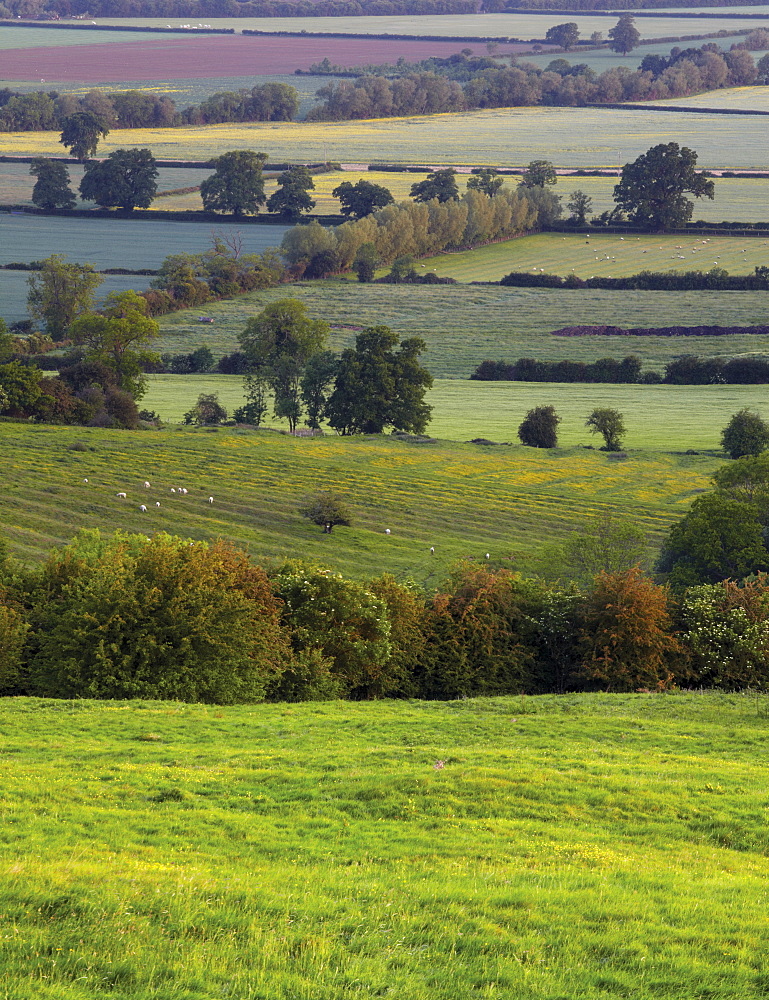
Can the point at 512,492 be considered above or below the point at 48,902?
below

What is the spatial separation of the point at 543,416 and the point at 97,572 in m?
60.8

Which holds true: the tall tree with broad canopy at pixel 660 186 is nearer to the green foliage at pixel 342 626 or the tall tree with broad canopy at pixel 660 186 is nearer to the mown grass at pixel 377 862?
the green foliage at pixel 342 626

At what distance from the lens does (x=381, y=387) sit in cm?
10188

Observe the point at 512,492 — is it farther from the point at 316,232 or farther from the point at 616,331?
the point at 316,232

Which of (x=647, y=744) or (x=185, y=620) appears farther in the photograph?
(x=185, y=620)

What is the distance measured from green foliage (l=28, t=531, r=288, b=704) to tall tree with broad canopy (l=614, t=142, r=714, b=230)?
16680cm

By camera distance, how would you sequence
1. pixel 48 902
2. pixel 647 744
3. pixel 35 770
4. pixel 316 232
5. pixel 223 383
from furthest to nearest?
pixel 316 232 < pixel 223 383 < pixel 647 744 < pixel 35 770 < pixel 48 902

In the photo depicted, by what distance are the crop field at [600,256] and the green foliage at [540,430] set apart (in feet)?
245

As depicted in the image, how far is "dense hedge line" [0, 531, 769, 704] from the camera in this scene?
41.5 meters

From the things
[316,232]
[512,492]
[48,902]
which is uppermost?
[316,232]

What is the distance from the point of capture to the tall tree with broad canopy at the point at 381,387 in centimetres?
10194

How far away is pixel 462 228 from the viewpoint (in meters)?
183

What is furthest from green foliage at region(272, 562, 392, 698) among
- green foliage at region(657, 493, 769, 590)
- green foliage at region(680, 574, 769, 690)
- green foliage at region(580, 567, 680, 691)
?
green foliage at region(657, 493, 769, 590)

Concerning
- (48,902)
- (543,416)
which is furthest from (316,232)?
(48,902)
